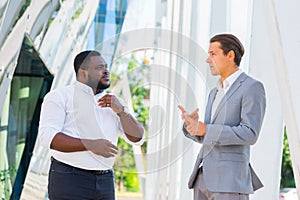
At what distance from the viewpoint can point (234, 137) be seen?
2.13 metres

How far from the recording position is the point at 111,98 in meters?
2.52

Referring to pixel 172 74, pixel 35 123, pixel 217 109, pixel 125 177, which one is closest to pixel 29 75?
pixel 35 123

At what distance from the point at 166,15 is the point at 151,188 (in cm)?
162

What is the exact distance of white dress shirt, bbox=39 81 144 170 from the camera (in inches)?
99.1

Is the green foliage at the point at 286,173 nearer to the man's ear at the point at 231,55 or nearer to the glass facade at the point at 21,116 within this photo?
the glass facade at the point at 21,116

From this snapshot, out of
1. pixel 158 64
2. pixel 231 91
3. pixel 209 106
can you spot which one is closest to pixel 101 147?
pixel 209 106

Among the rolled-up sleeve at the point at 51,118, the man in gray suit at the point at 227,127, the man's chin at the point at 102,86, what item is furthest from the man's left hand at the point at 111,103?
the man in gray suit at the point at 227,127

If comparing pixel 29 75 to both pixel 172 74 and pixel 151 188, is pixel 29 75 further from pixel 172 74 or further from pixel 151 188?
pixel 172 74

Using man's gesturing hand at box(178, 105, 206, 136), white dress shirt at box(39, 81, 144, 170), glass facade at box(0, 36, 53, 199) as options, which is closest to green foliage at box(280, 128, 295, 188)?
glass facade at box(0, 36, 53, 199)

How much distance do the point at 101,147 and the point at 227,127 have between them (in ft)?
1.89

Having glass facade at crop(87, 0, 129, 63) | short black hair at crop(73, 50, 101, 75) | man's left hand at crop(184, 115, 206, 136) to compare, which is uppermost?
glass facade at crop(87, 0, 129, 63)

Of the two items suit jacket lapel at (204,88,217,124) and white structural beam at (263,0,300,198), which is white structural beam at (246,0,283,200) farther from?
white structural beam at (263,0,300,198)

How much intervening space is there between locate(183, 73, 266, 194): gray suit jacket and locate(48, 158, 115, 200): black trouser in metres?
0.50

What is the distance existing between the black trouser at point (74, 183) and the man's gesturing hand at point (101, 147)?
0.09 metres
